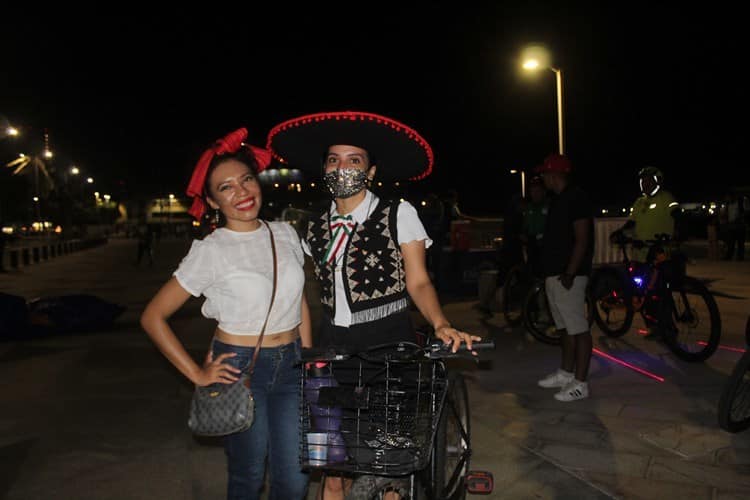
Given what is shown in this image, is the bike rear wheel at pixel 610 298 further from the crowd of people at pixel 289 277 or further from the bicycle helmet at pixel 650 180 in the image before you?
the crowd of people at pixel 289 277

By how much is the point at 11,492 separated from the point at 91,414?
164 centimetres

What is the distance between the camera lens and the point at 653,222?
320 inches

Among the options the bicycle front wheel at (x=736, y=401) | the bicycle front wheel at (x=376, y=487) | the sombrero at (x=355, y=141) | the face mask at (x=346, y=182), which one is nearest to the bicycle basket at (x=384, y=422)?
the bicycle front wheel at (x=376, y=487)

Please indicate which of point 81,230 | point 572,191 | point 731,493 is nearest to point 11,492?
point 731,493

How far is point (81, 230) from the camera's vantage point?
61.2 metres

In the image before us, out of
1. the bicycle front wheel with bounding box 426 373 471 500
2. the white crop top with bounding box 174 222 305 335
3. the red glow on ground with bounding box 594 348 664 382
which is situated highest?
the white crop top with bounding box 174 222 305 335

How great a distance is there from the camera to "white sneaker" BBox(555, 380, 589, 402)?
6.00m

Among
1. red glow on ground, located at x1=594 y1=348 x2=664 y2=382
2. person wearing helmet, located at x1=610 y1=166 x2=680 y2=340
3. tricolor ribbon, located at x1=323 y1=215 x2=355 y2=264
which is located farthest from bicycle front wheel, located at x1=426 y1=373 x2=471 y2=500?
person wearing helmet, located at x1=610 y1=166 x2=680 y2=340

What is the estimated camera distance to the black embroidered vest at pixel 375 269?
3037 mm

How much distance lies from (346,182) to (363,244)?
0.33 meters

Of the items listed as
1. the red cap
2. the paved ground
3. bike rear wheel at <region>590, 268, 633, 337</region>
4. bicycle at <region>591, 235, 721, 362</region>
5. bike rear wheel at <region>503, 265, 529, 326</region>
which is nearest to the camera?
the paved ground

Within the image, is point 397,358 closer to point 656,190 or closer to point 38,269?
point 656,190

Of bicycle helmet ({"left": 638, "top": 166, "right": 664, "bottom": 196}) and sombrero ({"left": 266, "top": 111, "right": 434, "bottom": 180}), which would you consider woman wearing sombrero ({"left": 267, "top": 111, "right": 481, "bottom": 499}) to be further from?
bicycle helmet ({"left": 638, "top": 166, "right": 664, "bottom": 196})

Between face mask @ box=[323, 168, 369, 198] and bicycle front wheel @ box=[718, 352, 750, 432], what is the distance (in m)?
3.38
